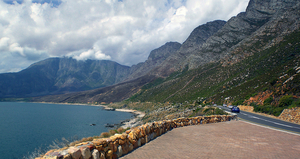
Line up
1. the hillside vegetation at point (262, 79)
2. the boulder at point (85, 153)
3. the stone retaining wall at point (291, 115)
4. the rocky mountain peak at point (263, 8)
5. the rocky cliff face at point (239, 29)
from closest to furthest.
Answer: the boulder at point (85, 153) → the stone retaining wall at point (291, 115) → the hillside vegetation at point (262, 79) → the rocky mountain peak at point (263, 8) → the rocky cliff face at point (239, 29)

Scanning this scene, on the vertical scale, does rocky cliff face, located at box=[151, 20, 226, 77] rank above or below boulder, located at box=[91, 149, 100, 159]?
above

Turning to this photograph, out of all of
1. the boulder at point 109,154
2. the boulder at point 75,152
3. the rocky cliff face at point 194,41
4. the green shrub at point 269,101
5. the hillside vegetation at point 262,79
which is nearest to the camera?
the boulder at point 75,152

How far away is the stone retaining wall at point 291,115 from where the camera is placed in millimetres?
20069

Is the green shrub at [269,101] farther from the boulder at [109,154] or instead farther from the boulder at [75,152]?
Result: the boulder at [75,152]

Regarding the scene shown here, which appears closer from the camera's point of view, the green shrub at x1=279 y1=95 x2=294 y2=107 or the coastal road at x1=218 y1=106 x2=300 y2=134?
the coastal road at x1=218 y1=106 x2=300 y2=134

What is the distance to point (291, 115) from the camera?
21.1 meters

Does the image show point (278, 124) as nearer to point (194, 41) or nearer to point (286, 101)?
point (286, 101)

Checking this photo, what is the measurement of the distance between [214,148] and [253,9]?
426 feet

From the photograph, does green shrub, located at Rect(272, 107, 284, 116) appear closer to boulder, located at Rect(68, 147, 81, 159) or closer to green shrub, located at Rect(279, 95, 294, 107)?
green shrub, located at Rect(279, 95, 294, 107)

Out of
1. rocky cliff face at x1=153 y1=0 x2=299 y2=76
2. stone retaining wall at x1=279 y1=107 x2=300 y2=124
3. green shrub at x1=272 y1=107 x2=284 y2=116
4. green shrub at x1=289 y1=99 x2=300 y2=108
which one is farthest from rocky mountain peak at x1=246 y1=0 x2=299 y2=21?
stone retaining wall at x1=279 y1=107 x2=300 y2=124

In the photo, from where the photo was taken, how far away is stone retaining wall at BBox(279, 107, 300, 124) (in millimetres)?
20069

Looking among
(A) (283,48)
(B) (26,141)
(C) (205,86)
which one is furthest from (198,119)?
(C) (205,86)

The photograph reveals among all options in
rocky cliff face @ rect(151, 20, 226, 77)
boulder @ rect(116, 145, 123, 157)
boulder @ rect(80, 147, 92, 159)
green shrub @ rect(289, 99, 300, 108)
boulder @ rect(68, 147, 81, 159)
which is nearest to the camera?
boulder @ rect(68, 147, 81, 159)

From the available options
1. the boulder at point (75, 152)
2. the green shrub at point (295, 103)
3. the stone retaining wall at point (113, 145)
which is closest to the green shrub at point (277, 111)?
the green shrub at point (295, 103)
